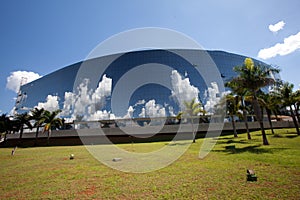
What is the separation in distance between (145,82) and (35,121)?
94.7 ft

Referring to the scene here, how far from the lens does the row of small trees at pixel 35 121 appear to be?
120 feet

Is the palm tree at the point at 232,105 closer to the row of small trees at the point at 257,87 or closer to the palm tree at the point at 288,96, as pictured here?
the row of small trees at the point at 257,87

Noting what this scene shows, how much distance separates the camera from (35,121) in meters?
38.6

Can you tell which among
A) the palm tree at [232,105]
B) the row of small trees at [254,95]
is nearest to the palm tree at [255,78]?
the row of small trees at [254,95]

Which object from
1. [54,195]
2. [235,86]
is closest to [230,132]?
[235,86]

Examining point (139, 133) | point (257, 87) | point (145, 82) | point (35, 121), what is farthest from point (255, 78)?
point (35, 121)

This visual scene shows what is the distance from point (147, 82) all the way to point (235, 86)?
34.4 meters

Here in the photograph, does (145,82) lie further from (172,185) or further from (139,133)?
(172,185)

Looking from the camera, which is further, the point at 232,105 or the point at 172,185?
the point at 232,105

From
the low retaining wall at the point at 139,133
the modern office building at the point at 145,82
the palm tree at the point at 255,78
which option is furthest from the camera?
the modern office building at the point at 145,82

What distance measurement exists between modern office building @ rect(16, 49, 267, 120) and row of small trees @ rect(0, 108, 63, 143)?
12529 mm

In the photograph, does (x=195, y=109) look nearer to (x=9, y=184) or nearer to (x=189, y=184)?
(x=189, y=184)

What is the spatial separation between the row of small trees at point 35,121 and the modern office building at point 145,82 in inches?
493

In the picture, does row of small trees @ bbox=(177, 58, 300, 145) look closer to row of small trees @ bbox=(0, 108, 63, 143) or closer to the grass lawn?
the grass lawn
